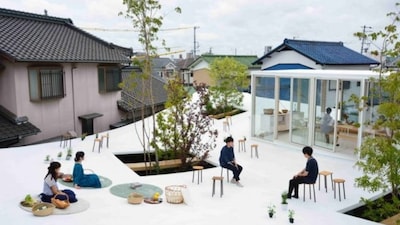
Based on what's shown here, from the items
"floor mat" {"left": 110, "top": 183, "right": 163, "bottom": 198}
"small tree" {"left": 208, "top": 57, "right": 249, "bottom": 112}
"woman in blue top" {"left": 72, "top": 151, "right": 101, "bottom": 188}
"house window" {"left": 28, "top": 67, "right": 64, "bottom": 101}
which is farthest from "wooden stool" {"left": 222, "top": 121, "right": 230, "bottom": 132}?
"woman in blue top" {"left": 72, "top": 151, "right": 101, "bottom": 188}

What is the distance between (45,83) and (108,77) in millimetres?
3573

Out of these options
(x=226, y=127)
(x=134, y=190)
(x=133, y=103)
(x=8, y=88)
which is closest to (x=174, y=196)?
(x=134, y=190)

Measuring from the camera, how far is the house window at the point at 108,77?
576 inches

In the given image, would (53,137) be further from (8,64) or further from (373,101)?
(373,101)

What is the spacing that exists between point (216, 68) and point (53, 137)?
938cm

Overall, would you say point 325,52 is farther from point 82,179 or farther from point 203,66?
point 82,179

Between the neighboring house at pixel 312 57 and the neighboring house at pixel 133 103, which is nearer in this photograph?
the neighboring house at pixel 133 103

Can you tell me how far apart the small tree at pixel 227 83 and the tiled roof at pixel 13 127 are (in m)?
9.05

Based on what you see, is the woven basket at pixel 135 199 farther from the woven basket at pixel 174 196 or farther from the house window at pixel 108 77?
the house window at pixel 108 77

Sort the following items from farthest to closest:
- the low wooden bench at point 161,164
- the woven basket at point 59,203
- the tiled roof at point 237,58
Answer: the tiled roof at point 237,58 < the low wooden bench at point 161,164 < the woven basket at point 59,203

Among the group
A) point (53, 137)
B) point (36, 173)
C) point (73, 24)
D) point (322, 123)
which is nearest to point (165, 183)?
point (36, 173)

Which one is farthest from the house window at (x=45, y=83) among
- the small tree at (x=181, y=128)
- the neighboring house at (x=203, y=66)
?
the neighboring house at (x=203, y=66)

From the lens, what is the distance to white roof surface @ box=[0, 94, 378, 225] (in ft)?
19.1

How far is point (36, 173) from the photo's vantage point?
806 centimetres
